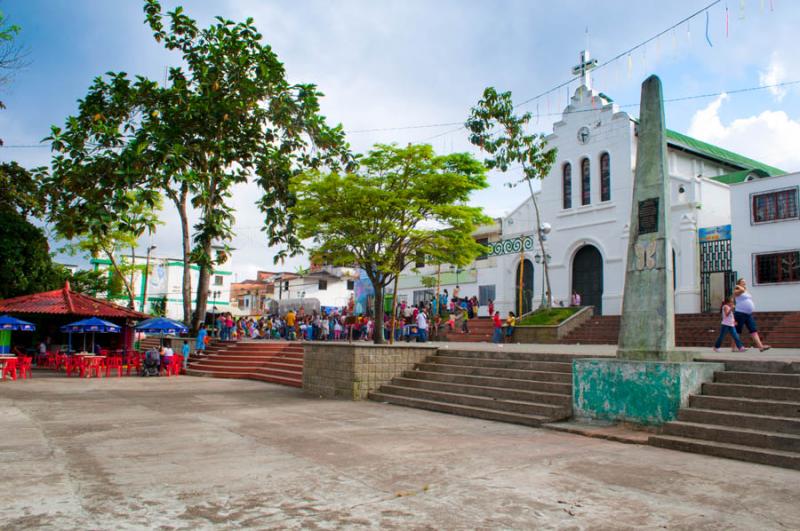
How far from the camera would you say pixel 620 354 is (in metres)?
9.05

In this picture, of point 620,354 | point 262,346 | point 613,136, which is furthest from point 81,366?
point 613,136

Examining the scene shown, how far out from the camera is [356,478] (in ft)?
18.5

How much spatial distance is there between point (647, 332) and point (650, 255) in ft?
3.78

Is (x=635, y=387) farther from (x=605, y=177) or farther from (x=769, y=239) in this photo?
(x=605, y=177)

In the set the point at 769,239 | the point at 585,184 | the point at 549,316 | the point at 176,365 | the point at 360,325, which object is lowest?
the point at 176,365

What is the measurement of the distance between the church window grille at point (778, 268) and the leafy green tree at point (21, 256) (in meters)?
27.8

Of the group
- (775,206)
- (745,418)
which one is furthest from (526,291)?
(745,418)

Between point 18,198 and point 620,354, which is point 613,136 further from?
point 18,198

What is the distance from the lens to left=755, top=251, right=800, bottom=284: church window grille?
20609 mm

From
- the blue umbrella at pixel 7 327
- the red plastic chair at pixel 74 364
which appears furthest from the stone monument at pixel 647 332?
the blue umbrella at pixel 7 327

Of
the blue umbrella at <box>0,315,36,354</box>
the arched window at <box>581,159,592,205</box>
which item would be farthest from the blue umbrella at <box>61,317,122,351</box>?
the arched window at <box>581,159,592,205</box>

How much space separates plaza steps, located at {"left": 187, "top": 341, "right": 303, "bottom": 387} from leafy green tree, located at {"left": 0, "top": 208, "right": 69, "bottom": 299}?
26.5 ft

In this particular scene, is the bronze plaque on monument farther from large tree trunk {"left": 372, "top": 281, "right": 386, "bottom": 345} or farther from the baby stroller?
the baby stroller

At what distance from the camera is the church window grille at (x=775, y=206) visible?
20703 mm
